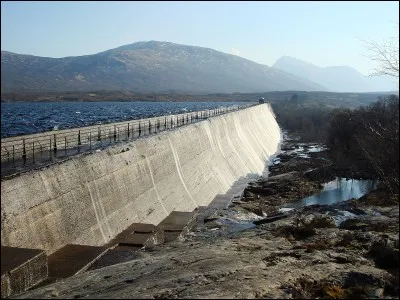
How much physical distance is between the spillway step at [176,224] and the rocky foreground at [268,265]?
60cm

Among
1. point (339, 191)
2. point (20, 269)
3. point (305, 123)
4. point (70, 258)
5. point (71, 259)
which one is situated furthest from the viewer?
point (305, 123)

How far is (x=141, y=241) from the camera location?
17828mm

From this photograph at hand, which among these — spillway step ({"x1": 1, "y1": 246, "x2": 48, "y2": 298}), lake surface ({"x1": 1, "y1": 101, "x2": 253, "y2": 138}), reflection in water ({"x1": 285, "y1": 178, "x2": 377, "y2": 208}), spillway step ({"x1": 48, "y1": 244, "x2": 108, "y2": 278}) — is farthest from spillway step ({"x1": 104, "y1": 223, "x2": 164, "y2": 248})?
reflection in water ({"x1": 285, "y1": 178, "x2": 377, "y2": 208})

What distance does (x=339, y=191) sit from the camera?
148ft

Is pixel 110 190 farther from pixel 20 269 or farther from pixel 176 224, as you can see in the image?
pixel 20 269

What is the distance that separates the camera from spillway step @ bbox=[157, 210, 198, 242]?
68.3ft

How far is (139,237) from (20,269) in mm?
7977

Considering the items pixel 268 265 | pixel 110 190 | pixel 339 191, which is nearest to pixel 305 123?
pixel 339 191

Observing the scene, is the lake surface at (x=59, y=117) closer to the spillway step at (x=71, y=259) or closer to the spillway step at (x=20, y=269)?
the spillway step at (x=20, y=269)

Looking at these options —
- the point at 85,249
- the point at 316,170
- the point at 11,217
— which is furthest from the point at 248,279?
the point at 316,170

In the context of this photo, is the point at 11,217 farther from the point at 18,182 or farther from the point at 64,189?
the point at 64,189

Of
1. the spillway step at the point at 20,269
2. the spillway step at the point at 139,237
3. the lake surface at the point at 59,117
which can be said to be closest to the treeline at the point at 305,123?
the lake surface at the point at 59,117

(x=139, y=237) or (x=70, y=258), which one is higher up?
(x=70, y=258)

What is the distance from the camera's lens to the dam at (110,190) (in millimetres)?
14496
